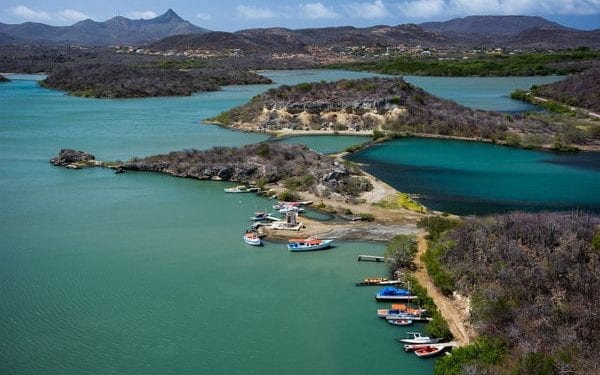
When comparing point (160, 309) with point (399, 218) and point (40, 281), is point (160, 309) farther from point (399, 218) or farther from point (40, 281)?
point (399, 218)

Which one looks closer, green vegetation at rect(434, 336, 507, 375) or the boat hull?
green vegetation at rect(434, 336, 507, 375)

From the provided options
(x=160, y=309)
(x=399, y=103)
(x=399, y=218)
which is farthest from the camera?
(x=399, y=103)

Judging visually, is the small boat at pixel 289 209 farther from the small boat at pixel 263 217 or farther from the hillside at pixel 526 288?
the hillside at pixel 526 288

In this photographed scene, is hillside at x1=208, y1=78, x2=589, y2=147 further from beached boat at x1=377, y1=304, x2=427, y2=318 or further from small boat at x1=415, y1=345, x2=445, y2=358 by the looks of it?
small boat at x1=415, y1=345, x2=445, y2=358

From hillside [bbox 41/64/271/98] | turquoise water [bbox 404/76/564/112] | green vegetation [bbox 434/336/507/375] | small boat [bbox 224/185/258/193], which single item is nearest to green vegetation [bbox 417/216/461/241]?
green vegetation [bbox 434/336/507/375]

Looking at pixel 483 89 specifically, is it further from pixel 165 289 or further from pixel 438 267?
pixel 165 289

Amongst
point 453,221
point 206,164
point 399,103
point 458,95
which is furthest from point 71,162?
point 458,95
